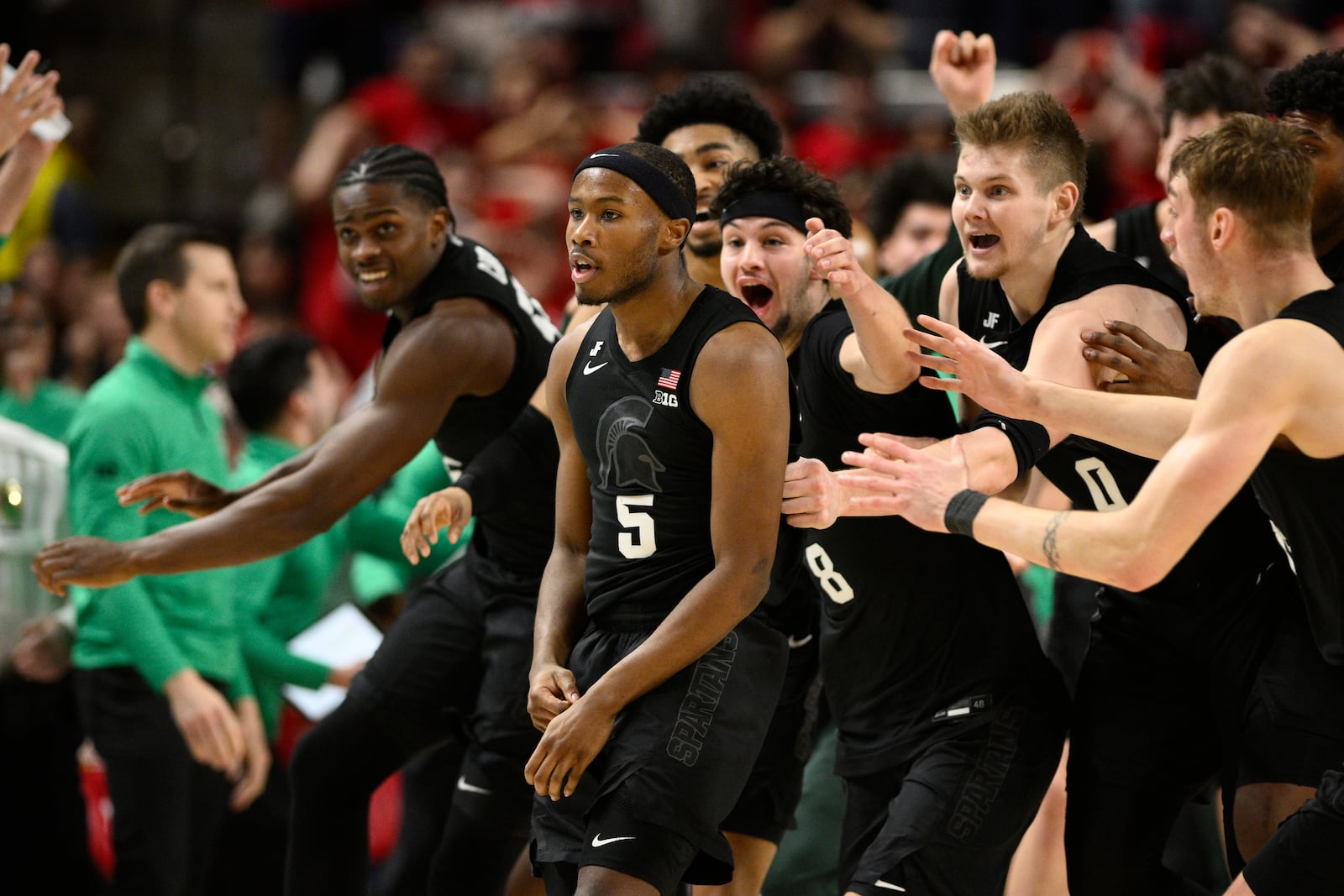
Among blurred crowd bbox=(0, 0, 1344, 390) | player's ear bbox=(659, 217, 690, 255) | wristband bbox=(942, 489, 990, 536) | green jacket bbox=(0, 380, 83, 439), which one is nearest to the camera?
wristband bbox=(942, 489, 990, 536)

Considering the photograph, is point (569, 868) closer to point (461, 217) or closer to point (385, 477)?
point (385, 477)

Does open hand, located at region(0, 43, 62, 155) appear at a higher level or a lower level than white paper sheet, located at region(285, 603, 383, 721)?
higher

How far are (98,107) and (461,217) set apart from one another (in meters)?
4.49

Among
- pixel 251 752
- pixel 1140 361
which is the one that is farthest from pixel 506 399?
pixel 251 752

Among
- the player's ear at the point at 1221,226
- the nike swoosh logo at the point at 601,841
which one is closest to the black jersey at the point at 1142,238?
the player's ear at the point at 1221,226

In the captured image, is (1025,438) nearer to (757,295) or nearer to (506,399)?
(757,295)

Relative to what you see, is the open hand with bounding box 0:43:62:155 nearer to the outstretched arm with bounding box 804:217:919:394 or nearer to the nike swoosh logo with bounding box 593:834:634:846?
the outstretched arm with bounding box 804:217:919:394

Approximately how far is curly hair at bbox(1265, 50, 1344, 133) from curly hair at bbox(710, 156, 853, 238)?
1.29 metres

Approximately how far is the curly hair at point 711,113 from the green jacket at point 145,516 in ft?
7.04

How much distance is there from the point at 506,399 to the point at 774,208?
1.10 meters

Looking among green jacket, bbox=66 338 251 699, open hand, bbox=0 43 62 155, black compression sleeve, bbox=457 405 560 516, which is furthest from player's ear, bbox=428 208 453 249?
open hand, bbox=0 43 62 155

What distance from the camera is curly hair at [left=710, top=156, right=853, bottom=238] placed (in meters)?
5.00

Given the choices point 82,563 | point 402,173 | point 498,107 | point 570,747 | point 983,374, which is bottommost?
point 570,747

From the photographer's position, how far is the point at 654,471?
414 cm
